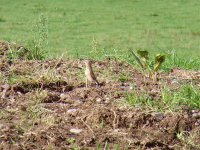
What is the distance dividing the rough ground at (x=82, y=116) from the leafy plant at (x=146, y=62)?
12cm

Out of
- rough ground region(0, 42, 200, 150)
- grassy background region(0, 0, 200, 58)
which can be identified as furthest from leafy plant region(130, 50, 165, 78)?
grassy background region(0, 0, 200, 58)

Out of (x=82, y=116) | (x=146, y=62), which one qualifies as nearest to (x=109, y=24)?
(x=146, y=62)

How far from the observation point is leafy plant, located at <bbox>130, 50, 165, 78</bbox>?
4.67 meters

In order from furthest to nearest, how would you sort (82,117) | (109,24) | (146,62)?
(109,24) < (146,62) < (82,117)

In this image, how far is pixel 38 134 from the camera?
10.7 ft

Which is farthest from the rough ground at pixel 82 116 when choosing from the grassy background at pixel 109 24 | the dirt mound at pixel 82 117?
the grassy background at pixel 109 24

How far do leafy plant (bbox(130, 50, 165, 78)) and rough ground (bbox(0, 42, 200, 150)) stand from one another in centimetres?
12

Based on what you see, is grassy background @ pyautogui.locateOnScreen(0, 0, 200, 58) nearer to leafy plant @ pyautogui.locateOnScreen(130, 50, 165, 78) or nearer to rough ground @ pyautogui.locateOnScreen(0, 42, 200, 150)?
leafy plant @ pyautogui.locateOnScreen(130, 50, 165, 78)

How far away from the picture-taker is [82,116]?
11.7 feet

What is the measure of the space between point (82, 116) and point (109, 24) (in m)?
13.8

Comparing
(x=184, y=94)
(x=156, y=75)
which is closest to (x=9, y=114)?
→ (x=184, y=94)

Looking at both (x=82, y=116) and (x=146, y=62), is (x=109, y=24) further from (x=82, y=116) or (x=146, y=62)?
(x=82, y=116)

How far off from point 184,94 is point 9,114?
1074 mm

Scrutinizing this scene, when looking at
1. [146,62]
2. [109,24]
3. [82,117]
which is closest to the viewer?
[82,117]
